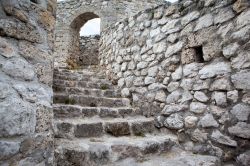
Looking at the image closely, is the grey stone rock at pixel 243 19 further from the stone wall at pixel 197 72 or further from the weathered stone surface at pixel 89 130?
the weathered stone surface at pixel 89 130

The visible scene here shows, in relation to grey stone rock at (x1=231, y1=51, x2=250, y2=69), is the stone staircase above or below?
below

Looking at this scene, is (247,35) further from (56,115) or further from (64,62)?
(64,62)

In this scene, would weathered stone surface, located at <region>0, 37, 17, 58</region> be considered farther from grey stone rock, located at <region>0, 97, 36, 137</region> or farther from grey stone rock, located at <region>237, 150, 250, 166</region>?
grey stone rock, located at <region>237, 150, 250, 166</region>

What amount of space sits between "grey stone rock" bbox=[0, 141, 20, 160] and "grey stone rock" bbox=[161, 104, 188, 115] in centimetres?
189

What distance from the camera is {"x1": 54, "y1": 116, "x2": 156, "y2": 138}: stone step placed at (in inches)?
85.6

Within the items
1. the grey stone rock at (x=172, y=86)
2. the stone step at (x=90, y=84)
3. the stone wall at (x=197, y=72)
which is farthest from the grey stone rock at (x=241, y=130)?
the stone step at (x=90, y=84)

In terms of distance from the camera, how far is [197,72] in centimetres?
248

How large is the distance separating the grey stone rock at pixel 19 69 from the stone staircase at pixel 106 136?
72 centimetres

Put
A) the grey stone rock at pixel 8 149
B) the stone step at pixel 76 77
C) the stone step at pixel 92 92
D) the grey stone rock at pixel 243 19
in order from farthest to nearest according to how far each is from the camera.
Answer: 1. the stone step at pixel 76 77
2. the stone step at pixel 92 92
3. the grey stone rock at pixel 243 19
4. the grey stone rock at pixel 8 149

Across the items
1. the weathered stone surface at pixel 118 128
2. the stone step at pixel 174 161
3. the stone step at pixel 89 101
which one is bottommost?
the stone step at pixel 174 161

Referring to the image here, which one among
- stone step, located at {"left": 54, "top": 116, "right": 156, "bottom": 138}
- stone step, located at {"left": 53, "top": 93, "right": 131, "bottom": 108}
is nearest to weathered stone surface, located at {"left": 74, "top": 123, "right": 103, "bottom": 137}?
stone step, located at {"left": 54, "top": 116, "right": 156, "bottom": 138}

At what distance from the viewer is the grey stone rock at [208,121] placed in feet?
7.30

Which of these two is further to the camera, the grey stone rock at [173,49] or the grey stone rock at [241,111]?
A: the grey stone rock at [173,49]

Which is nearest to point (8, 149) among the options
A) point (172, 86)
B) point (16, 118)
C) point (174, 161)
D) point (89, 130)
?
point (16, 118)
